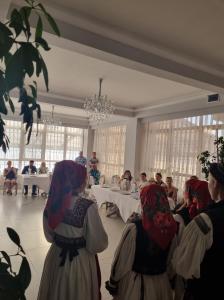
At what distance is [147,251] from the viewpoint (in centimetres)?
182

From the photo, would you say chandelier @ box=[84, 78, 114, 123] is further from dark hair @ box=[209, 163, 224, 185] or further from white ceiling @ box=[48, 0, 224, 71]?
dark hair @ box=[209, 163, 224, 185]

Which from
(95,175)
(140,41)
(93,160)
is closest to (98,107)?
(140,41)

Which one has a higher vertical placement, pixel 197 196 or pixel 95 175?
pixel 197 196

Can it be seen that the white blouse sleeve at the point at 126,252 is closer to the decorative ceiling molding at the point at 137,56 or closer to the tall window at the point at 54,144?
the decorative ceiling molding at the point at 137,56

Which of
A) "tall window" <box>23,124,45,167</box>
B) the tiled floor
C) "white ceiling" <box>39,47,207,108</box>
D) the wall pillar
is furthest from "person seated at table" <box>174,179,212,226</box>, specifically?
"tall window" <box>23,124,45,167</box>

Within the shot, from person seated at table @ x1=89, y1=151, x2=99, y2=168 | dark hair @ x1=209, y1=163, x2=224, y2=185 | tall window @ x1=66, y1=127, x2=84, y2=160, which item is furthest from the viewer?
tall window @ x1=66, y1=127, x2=84, y2=160

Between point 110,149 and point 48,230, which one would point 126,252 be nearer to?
point 48,230

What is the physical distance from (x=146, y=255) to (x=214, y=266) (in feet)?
1.48

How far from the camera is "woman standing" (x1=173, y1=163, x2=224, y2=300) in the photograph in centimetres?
166

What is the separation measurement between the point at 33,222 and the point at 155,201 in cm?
436

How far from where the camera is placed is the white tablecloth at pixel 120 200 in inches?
202

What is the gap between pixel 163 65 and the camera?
3678 mm

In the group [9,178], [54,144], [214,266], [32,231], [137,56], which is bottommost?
[32,231]

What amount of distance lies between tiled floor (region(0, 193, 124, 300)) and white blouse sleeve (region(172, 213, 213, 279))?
1548 millimetres
